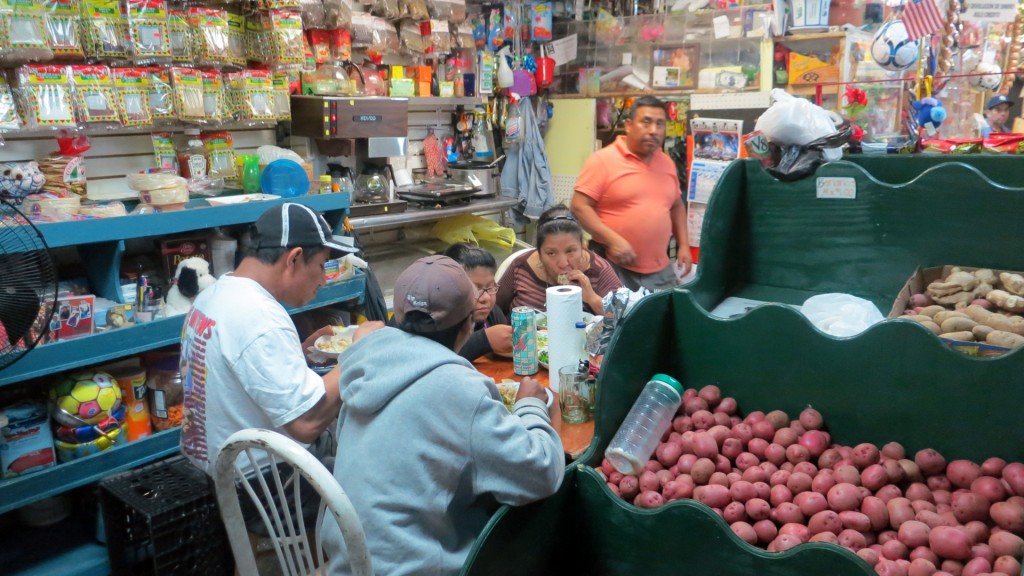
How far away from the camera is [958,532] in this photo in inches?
51.4

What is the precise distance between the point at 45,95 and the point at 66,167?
0.35 meters

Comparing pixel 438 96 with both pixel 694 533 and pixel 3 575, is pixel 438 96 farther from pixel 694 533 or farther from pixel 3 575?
pixel 694 533

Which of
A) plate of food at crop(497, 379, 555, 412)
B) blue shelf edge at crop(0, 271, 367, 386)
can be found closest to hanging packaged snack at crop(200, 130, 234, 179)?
blue shelf edge at crop(0, 271, 367, 386)

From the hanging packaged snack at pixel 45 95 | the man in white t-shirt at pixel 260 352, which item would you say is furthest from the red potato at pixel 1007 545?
the hanging packaged snack at pixel 45 95

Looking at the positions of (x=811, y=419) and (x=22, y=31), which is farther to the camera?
(x=22, y=31)

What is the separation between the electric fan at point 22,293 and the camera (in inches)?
82.5

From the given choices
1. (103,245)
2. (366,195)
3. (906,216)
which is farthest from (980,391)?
(366,195)

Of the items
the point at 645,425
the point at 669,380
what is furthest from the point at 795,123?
the point at 645,425

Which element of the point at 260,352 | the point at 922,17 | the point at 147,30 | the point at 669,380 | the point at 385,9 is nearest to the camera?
the point at 669,380

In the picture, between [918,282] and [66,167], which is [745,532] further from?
[66,167]

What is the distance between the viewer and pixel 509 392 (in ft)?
7.01

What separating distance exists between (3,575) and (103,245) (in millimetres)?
1255

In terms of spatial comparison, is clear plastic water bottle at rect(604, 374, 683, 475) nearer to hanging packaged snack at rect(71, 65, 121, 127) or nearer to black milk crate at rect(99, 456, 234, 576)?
black milk crate at rect(99, 456, 234, 576)

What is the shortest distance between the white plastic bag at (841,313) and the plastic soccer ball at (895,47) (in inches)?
36.6
